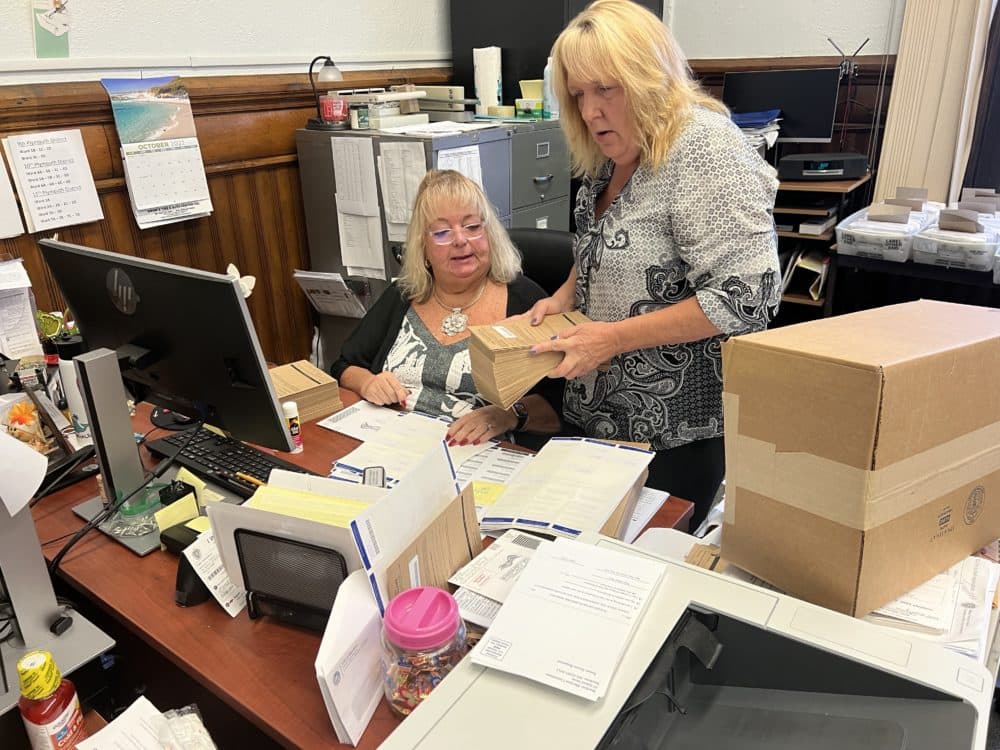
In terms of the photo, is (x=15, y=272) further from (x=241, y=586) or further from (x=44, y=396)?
(x=241, y=586)

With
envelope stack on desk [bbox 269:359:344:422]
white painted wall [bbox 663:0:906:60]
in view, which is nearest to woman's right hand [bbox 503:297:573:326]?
envelope stack on desk [bbox 269:359:344:422]

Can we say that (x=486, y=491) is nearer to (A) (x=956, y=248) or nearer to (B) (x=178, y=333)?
(B) (x=178, y=333)

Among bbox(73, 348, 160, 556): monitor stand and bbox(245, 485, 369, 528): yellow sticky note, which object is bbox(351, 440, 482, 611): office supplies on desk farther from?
bbox(73, 348, 160, 556): monitor stand

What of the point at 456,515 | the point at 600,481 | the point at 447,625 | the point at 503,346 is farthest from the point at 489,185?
the point at 447,625

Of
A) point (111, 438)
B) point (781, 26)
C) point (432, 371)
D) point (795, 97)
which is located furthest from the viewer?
point (781, 26)

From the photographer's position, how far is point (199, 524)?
3.96 feet

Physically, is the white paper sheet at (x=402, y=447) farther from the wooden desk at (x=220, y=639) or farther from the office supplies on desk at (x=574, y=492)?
the wooden desk at (x=220, y=639)

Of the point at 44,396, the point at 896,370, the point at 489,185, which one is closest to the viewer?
the point at 896,370

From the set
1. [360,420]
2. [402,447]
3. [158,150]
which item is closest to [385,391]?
[360,420]

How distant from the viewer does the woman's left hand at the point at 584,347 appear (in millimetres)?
1384

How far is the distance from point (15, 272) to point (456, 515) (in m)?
1.55

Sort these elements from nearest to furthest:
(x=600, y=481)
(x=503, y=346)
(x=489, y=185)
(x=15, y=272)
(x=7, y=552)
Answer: (x=7, y=552) → (x=600, y=481) → (x=503, y=346) → (x=15, y=272) → (x=489, y=185)

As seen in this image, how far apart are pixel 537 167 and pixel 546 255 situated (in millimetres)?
959

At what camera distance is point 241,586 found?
106 centimetres
